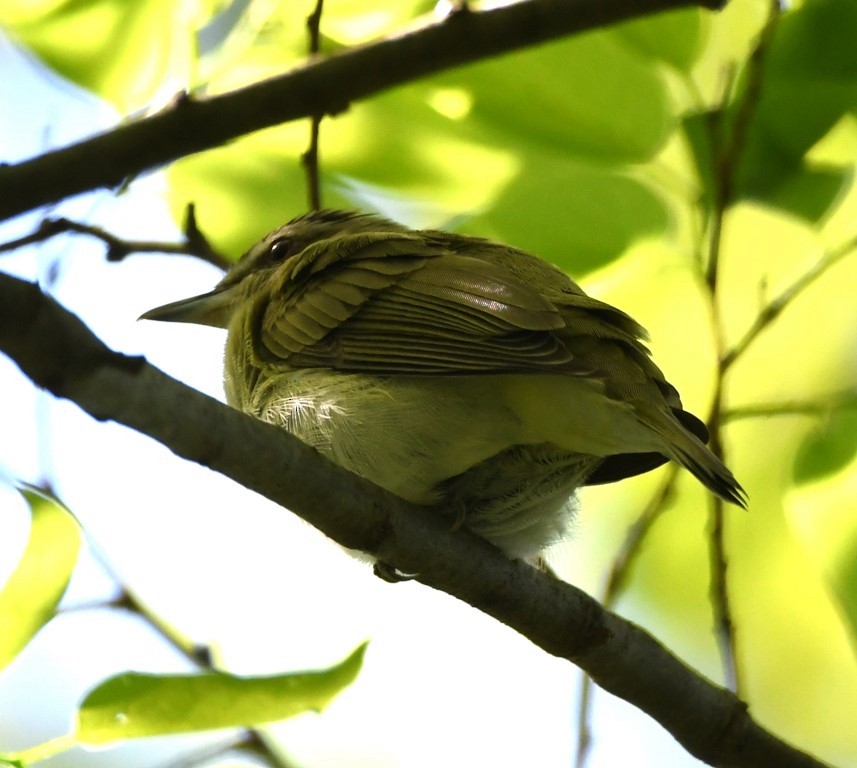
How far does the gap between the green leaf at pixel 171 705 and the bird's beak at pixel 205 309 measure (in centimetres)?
229

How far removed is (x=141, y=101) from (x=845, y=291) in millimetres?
3799

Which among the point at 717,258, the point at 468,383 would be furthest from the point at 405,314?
the point at 717,258

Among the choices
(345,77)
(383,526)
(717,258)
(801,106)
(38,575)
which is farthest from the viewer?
(717,258)

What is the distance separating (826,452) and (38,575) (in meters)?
1.86

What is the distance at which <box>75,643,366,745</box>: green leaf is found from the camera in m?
2.27

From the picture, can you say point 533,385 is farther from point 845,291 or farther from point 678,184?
point 845,291

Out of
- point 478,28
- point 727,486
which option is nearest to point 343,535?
point 727,486

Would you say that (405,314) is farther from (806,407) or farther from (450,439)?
(806,407)

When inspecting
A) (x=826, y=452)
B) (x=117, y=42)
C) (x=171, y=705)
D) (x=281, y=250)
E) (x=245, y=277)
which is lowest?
(x=171, y=705)

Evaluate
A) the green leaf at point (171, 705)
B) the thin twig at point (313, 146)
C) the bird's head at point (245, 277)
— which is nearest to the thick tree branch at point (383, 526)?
the green leaf at point (171, 705)

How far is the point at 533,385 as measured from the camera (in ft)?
10.4

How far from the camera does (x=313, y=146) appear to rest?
3143 mm

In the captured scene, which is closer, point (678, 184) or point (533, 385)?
point (533, 385)

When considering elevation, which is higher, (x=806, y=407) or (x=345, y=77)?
(x=345, y=77)
